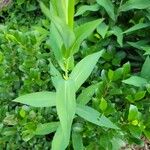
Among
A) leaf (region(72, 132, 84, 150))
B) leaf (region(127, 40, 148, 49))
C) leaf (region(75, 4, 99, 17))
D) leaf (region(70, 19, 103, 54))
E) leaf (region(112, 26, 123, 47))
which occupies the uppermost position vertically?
leaf (region(70, 19, 103, 54))

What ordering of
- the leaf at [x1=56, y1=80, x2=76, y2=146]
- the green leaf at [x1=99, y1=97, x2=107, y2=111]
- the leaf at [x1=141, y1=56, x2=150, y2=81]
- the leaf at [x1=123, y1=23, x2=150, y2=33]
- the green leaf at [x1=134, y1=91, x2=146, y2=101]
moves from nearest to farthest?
the leaf at [x1=56, y1=80, x2=76, y2=146]
the green leaf at [x1=99, y1=97, x2=107, y2=111]
the green leaf at [x1=134, y1=91, x2=146, y2=101]
the leaf at [x1=141, y1=56, x2=150, y2=81]
the leaf at [x1=123, y1=23, x2=150, y2=33]

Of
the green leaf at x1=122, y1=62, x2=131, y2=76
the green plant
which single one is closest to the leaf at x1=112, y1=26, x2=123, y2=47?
the green leaf at x1=122, y1=62, x2=131, y2=76

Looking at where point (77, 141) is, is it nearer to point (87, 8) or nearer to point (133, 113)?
point (133, 113)

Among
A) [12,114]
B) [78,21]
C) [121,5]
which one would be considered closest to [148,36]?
[121,5]

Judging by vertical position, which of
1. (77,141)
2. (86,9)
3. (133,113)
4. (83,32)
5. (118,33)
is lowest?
(77,141)

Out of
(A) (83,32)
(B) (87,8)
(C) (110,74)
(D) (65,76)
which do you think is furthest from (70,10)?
(B) (87,8)

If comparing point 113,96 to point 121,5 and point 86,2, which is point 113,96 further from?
point 86,2

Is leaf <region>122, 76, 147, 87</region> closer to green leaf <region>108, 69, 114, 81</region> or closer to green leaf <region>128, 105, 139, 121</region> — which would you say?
green leaf <region>108, 69, 114, 81</region>

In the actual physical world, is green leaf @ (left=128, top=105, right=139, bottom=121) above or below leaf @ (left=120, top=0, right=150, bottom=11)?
below
